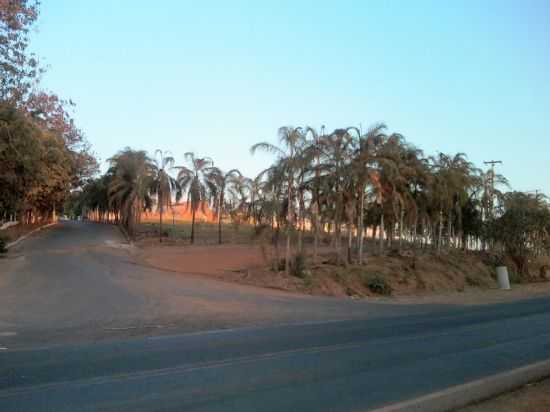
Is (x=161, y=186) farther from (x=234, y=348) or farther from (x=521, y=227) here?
(x=234, y=348)

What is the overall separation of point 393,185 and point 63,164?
67.2 feet

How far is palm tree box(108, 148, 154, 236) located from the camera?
2196 inches

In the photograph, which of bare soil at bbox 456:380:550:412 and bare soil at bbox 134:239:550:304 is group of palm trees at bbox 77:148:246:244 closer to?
bare soil at bbox 134:239:550:304

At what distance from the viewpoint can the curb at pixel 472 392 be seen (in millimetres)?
7023

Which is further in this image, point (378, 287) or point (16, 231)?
point (16, 231)

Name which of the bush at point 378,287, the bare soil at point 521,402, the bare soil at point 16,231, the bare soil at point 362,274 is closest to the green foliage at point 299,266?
the bare soil at point 362,274

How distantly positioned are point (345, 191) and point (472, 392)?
2332 cm

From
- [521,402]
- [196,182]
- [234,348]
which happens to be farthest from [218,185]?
[521,402]

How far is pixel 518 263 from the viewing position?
4831 centimetres

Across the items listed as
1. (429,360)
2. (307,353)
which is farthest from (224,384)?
(429,360)

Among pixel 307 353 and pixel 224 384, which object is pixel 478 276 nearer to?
pixel 307 353

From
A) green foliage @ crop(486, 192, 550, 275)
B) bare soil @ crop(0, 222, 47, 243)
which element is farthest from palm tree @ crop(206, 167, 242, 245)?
green foliage @ crop(486, 192, 550, 275)

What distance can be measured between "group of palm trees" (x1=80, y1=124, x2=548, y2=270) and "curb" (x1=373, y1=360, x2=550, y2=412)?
20.1 metres

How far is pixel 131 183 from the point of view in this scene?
59.4 meters
